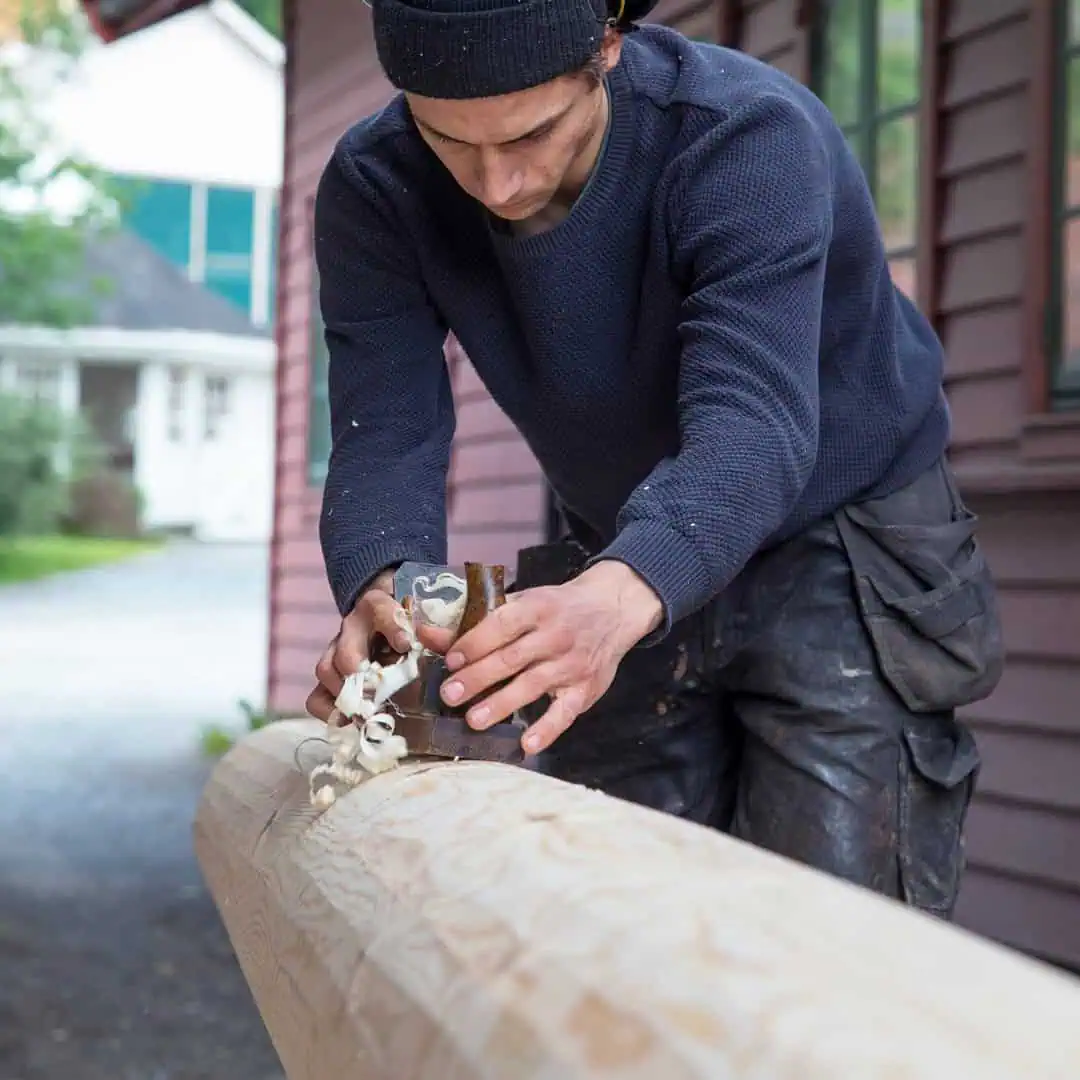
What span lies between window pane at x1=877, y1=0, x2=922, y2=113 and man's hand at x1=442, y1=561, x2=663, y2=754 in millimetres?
3475

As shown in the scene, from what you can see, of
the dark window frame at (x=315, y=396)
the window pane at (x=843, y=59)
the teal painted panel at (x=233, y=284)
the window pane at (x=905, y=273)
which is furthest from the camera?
the teal painted panel at (x=233, y=284)

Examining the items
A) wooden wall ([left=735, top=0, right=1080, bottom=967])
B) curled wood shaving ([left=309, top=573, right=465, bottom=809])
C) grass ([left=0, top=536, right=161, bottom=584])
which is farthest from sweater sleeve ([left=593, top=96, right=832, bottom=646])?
grass ([left=0, top=536, right=161, bottom=584])

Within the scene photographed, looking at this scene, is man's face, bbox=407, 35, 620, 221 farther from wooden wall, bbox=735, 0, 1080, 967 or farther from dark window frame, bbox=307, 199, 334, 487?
dark window frame, bbox=307, 199, 334, 487

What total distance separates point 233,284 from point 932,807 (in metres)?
34.8

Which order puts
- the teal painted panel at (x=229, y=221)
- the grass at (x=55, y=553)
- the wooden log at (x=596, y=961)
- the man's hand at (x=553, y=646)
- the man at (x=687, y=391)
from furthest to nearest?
the teal painted panel at (x=229, y=221)
the grass at (x=55, y=553)
the man at (x=687, y=391)
the man's hand at (x=553, y=646)
the wooden log at (x=596, y=961)

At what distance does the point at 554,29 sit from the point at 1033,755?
2.97 metres

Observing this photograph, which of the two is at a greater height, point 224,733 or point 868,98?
point 868,98

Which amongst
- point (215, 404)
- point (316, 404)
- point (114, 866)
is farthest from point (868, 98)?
point (215, 404)

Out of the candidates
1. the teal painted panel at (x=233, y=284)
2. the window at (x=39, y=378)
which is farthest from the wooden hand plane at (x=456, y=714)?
the teal painted panel at (x=233, y=284)

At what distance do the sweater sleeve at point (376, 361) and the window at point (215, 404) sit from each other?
29554 mm

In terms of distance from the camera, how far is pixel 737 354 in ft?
6.64

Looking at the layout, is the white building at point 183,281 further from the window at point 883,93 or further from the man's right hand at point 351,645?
the man's right hand at point 351,645

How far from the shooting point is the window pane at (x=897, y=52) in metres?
4.97

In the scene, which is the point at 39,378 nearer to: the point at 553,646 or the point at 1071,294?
the point at 1071,294
